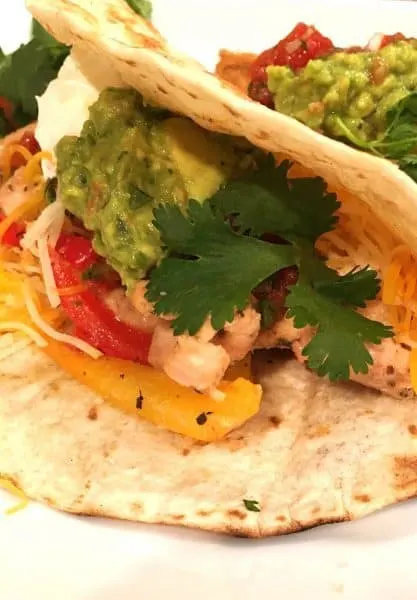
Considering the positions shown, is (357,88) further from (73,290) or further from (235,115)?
(73,290)

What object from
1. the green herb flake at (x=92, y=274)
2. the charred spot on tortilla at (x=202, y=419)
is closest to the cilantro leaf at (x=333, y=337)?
the charred spot on tortilla at (x=202, y=419)

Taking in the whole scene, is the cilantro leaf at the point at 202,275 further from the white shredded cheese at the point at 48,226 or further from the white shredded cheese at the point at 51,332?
the white shredded cheese at the point at 48,226

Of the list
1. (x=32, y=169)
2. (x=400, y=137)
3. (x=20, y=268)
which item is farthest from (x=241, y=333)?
(x=32, y=169)

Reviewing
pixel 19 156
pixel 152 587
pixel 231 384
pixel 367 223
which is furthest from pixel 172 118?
pixel 152 587

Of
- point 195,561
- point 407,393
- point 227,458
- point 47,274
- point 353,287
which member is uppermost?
point 353,287

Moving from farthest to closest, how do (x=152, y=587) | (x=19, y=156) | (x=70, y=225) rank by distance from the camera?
(x=19, y=156) → (x=70, y=225) → (x=152, y=587)

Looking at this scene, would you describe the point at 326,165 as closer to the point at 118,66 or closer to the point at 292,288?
the point at 292,288

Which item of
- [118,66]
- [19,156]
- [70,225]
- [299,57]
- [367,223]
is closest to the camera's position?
[118,66]
